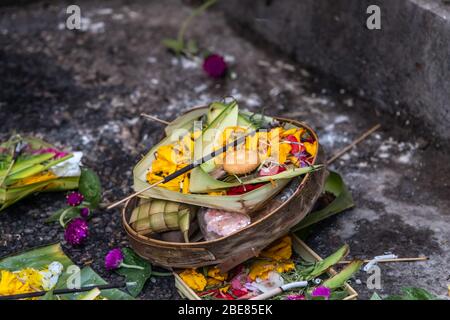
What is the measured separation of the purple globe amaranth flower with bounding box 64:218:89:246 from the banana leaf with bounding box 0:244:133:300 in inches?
2.4

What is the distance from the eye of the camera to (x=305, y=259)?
2.76 m

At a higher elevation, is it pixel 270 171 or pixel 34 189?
pixel 270 171

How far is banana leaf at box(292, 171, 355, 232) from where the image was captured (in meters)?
2.93

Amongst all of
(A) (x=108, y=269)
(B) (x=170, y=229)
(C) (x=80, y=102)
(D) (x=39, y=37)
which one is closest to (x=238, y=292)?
(B) (x=170, y=229)

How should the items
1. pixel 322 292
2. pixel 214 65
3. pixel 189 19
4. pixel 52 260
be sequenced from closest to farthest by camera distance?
pixel 322 292 < pixel 52 260 < pixel 214 65 < pixel 189 19

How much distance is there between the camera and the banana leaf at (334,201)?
293cm

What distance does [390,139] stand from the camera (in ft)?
11.6

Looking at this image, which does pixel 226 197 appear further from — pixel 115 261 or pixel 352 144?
pixel 352 144

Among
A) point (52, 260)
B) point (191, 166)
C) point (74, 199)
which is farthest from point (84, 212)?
point (191, 166)

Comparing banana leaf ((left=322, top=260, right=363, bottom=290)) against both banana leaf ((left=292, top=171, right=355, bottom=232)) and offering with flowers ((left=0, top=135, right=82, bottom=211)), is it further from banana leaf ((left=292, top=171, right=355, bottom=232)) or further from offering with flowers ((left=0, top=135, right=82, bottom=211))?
offering with flowers ((left=0, top=135, right=82, bottom=211))

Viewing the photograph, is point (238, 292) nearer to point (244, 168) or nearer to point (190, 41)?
point (244, 168)

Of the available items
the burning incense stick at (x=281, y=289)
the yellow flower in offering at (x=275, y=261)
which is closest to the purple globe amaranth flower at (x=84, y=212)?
the yellow flower in offering at (x=275, y=261)

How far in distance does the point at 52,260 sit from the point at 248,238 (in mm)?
819
